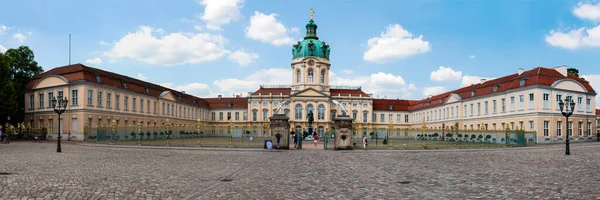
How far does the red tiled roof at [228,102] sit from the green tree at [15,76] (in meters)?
47.1

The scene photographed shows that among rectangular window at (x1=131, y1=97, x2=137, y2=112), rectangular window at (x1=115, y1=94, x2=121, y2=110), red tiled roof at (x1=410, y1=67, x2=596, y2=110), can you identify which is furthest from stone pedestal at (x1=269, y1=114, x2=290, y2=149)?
rectangular window at (x1=131, y1=97, x2=137, y2=112)

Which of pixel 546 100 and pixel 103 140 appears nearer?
A: pixel 103 140

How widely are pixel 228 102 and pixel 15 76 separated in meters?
50.8

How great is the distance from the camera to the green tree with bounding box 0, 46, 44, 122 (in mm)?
50062

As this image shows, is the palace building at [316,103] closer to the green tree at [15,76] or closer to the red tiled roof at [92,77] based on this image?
the red tiled roof at [92,77]

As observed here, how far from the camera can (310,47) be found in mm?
95625

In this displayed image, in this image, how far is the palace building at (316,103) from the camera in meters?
53.5

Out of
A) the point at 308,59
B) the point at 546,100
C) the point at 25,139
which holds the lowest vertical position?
the point at 25,139

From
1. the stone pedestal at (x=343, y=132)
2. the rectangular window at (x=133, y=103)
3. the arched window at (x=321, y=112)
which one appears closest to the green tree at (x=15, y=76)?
the rectangular window at (x=133, y=103)

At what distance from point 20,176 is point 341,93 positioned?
8900 cm

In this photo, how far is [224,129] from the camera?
4834cm

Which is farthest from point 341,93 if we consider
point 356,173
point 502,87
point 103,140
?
point 356,173

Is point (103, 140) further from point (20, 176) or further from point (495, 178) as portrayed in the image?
point (495, 178)

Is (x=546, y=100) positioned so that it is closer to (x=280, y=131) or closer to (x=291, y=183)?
(x=280, y=131)
